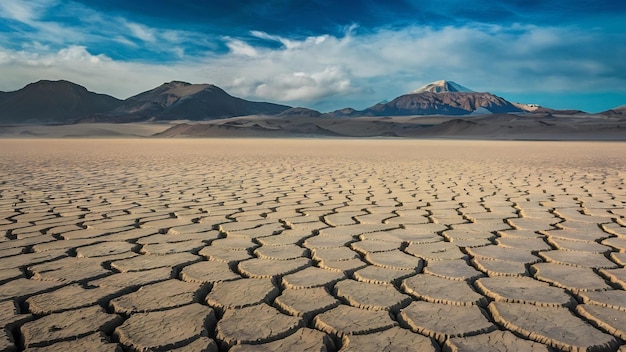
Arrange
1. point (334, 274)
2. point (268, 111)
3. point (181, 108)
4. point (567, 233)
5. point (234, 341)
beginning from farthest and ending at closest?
1. point (268, 111)
2. point (181, 108)
3. point (567, 233)
4. point (334, 274)
5. point (234, 341)

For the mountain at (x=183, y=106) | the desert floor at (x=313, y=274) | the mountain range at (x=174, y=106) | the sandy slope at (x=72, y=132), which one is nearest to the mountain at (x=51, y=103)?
the mountain range at (x=174, y=106)

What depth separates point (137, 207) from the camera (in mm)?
3578

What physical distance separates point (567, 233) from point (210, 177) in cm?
423

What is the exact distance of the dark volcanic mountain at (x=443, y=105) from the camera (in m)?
146

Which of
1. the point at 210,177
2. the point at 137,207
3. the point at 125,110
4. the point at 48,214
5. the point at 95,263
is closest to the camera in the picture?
the point at 95,263

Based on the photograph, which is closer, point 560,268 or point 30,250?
point 560,268

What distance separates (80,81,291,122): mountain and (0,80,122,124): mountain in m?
8.85

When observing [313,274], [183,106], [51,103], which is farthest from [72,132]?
[51,103]

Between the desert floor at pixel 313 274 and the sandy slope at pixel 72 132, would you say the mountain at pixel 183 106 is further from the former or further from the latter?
the desert floor at pixel 313 274

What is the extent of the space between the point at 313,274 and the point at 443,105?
158 metres

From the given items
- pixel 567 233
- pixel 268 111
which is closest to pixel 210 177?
pixel 567 233

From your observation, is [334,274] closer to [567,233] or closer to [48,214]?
[567,233]

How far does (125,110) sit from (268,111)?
3986 centimetres

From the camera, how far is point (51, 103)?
12231 centimetres
